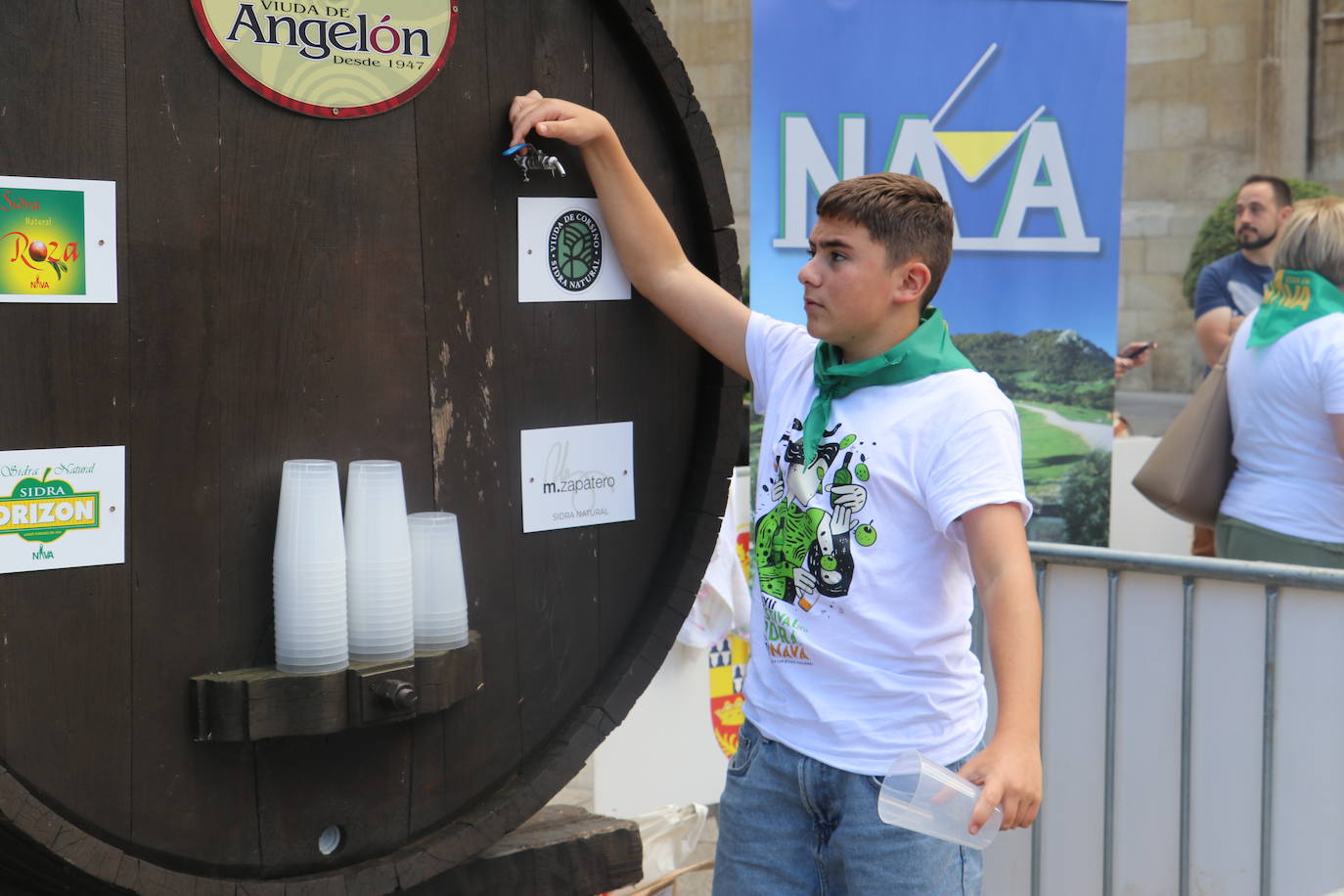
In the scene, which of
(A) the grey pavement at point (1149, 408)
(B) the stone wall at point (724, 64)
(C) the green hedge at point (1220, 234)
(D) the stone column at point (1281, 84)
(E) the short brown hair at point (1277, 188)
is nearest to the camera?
(E) the short brown hair at point (1277, 188)

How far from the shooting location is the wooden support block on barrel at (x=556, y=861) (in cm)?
195

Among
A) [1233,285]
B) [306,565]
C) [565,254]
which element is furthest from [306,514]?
[1233,285]

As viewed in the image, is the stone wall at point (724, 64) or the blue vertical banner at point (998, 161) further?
the stone wall at point (724, 64)

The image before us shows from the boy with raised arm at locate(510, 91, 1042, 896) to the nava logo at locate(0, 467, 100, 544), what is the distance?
2.46ft

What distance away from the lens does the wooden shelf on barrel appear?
62.0 inches

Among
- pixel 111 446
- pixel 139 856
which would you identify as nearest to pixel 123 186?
pixel 111 446

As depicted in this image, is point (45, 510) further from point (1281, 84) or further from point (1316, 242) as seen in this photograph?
point (1281, 84)

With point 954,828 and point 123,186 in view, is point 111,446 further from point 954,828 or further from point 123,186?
point 954,828

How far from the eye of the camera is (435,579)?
174cm

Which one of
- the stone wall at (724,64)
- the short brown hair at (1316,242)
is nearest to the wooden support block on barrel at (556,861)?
the short brown hair at (1316,242)

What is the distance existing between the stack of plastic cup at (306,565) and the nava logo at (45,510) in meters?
0.20

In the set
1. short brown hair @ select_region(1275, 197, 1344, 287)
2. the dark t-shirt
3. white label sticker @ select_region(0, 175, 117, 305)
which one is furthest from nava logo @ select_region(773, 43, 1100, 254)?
white label sticker @ select_region(0, 175, 117, 305)

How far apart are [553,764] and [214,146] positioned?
0.86 metres

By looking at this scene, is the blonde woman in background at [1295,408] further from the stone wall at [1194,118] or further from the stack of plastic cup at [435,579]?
the stone wall at [1194,118]
